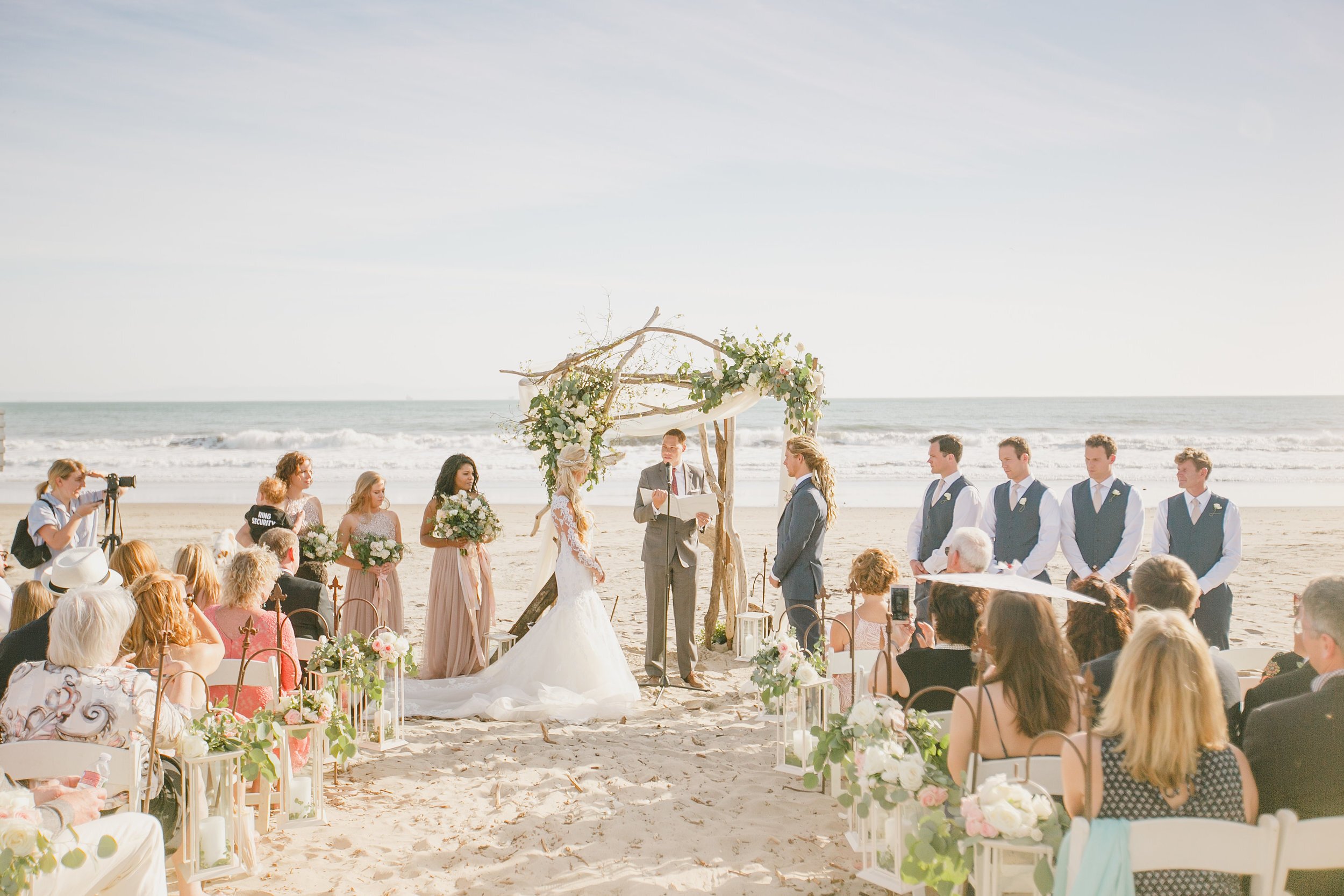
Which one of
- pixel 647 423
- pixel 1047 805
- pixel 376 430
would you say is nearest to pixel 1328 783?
pixel 1047 805

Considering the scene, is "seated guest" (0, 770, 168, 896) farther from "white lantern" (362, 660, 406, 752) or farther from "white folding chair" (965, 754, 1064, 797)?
"white folding chair" (965, 754, 1064, 797)

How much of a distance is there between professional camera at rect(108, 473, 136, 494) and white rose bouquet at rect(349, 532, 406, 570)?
6.02ft

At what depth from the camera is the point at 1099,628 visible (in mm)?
3584

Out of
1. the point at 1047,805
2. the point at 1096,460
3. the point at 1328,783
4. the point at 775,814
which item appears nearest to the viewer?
the point at 1047,805

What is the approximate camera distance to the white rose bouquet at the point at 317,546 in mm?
6574

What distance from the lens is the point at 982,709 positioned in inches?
117

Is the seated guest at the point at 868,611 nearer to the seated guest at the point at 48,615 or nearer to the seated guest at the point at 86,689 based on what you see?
the seated guest at the point at 86,689

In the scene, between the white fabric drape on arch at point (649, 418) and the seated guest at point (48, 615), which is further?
the white fabric drape on arch at point (649, 418)

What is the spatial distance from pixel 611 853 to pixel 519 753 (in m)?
1.51

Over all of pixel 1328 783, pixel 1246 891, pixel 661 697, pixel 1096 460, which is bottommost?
pixel 661 697

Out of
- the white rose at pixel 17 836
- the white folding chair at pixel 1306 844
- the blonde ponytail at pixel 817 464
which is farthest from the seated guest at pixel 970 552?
the white rose at pixel 17 836

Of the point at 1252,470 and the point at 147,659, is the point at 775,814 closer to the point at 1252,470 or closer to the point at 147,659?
the point at 147,659

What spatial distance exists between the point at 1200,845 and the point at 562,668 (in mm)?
4824

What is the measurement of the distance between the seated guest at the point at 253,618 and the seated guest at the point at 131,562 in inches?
13.8
